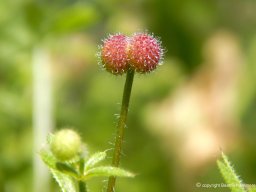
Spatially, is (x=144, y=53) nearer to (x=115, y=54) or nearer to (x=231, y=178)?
(x=115, y=54)

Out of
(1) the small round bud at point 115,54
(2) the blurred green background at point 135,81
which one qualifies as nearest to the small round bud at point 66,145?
(1) the small round bud at point 115,54

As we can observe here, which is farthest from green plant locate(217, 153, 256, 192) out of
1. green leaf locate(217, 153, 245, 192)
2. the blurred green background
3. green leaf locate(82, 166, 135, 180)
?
the blurred green background

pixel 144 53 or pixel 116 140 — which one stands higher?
pixel 144 53

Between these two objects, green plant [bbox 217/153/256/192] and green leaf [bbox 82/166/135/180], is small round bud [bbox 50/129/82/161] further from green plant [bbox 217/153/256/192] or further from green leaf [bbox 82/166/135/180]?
green plant [bbox 217/153/256/192]

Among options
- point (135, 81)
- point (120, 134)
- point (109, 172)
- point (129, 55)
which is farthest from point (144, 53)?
point (135, 81)

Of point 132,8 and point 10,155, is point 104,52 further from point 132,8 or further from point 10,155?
point 132,8

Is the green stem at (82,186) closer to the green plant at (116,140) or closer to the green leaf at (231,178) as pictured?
the green plant at (116,140)
